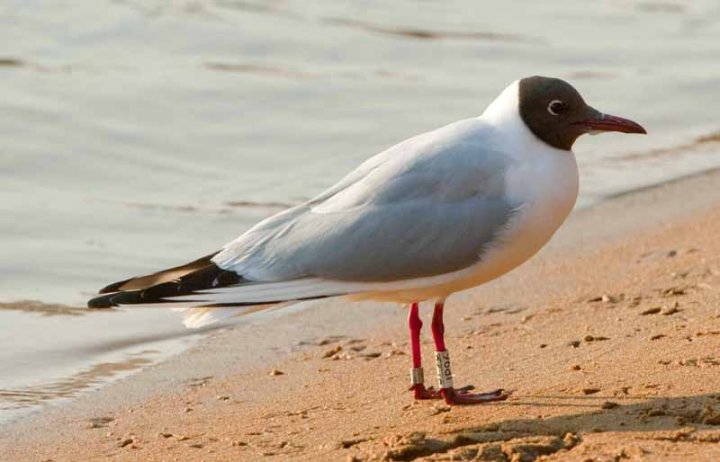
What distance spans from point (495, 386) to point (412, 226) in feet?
2.57

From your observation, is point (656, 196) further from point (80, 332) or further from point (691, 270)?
point (80, 332)

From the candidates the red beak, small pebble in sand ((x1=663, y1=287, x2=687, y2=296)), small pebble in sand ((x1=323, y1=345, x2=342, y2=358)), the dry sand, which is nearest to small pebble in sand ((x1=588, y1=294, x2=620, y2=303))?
the dry sand

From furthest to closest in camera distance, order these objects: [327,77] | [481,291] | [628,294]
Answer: [327,77] → [481,291] → [628,294]

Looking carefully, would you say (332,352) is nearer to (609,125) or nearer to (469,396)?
(469,396)

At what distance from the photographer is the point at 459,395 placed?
5914mm

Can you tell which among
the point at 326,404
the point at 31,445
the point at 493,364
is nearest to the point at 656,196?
the point at 493,364

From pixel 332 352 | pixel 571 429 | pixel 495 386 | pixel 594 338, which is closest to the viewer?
pixel 571 429

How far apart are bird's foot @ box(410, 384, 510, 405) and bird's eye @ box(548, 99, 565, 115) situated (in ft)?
3.62

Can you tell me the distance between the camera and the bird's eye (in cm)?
599

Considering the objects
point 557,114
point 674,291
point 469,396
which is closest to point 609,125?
point 557,114

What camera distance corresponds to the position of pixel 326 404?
6.06 m

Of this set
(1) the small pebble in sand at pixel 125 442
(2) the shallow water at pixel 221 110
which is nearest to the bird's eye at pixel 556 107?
(1) the small pebble in sand at pixel 125 442

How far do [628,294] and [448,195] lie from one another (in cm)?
184

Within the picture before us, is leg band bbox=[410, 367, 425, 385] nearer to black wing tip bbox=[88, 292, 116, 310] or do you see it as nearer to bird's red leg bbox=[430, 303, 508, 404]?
bird's red leg bbox=[430, 303, 508, 404]
